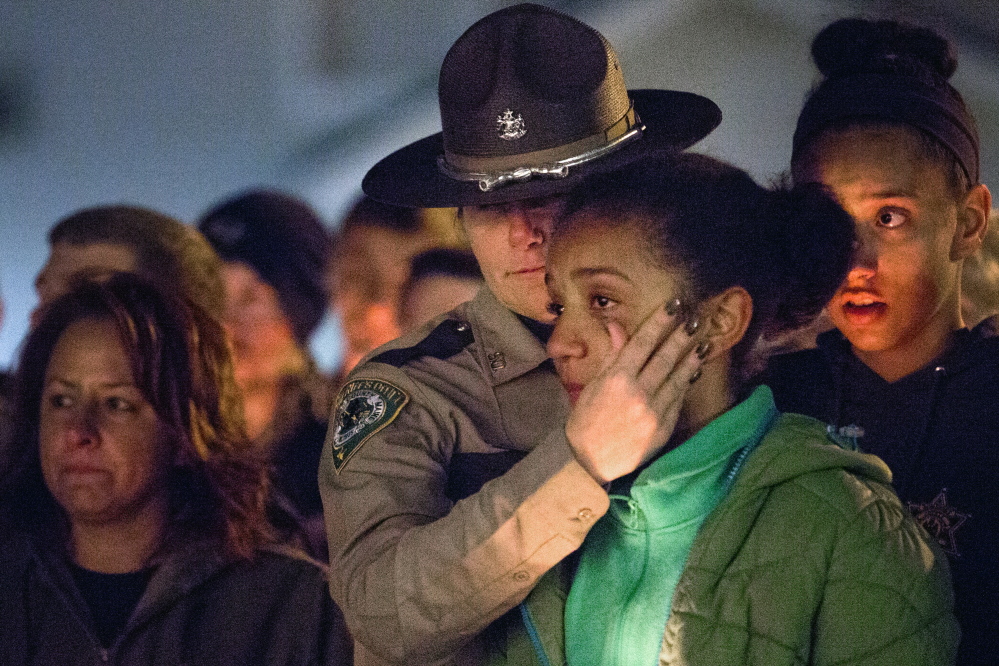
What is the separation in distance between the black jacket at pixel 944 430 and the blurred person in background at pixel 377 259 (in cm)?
120

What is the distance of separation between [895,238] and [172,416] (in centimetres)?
122

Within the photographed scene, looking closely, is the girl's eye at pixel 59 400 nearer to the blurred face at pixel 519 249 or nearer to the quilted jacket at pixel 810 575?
the blurred face at pixel 519 249

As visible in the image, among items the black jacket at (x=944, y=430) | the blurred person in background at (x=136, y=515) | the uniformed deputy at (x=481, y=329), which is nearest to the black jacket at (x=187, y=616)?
the blurred person in background at (x=136, y=515)

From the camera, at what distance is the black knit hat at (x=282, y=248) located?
3355 mm

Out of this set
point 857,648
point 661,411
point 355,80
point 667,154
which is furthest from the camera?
point 355,80

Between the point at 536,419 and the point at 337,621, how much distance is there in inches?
23.2

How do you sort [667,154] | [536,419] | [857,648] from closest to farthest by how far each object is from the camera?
1. [857,648]
2. [667,154]
3. [536,419]

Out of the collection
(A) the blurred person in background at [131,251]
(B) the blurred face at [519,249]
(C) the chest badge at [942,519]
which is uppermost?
(A) the blurred person in background at [131,251]

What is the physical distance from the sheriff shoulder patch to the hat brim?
0.28 meters

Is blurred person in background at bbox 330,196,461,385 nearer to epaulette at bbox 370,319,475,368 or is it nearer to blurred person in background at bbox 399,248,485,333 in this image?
blurred person in background at bbox 399,248,485,333

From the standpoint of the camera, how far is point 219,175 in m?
4.09

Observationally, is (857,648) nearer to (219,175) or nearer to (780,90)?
(780,90)

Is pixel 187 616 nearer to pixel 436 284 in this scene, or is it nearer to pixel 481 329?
pixel 481 329

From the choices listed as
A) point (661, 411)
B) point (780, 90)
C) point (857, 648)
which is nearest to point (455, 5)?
point (780, 90)
